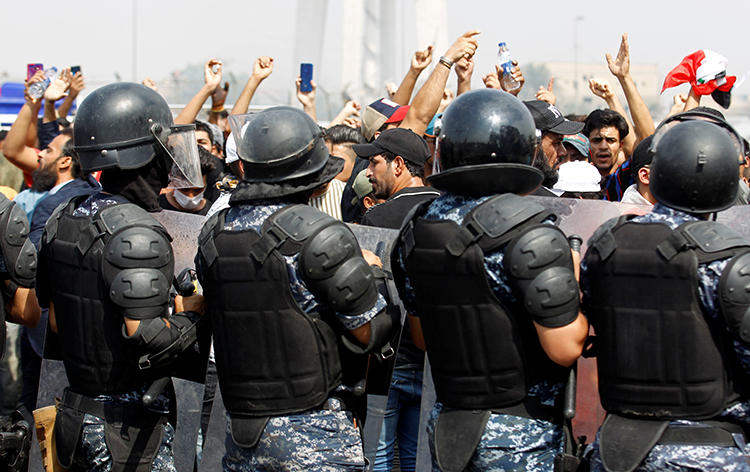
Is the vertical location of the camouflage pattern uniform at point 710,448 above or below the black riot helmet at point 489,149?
below

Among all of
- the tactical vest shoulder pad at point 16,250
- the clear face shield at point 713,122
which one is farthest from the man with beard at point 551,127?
the tactical vest shoulder pad at point 16,250

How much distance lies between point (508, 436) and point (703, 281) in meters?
0.84

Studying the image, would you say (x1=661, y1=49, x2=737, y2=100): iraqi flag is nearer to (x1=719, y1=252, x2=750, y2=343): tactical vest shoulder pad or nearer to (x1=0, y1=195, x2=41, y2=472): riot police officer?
(x1=719, y1=252, x2=750, y2=343): tactical vest shoulder pad

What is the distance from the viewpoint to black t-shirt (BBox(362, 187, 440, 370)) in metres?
4.12

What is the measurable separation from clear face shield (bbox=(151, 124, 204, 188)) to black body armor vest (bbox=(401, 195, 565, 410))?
1193 mm

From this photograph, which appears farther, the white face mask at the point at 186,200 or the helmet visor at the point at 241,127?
the white face mask at the point at 186,200

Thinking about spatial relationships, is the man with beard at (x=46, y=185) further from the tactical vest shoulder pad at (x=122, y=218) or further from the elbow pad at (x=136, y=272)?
Result: the elbow pad at (x=136, y=272)

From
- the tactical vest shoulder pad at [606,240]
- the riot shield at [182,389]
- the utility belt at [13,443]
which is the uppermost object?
the tactical vest shoulder pad at [606,240]

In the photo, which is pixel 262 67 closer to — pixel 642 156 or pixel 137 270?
pixel 642 156

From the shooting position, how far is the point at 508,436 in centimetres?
303

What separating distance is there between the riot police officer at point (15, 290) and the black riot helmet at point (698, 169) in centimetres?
266

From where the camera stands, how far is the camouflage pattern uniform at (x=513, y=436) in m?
2.99

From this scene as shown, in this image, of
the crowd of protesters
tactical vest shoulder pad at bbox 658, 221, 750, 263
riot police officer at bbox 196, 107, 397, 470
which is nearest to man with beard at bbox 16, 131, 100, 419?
the crowd of protesters

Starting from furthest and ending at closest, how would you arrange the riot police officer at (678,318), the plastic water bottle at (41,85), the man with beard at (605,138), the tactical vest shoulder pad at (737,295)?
the plastic water bottle at (41,85) < the man with beard at (605,138) < the riot police officer at (678,318) < the tactical vest shoulder pad at (737,295)
